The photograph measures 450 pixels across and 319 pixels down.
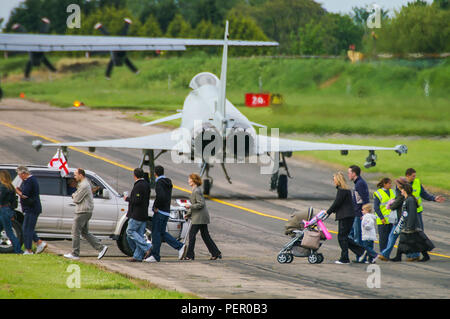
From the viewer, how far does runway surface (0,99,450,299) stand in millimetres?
14906

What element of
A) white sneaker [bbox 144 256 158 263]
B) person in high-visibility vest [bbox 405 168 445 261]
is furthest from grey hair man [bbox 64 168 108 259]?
person in high-visibility vest [bbox 405 168 445 261]

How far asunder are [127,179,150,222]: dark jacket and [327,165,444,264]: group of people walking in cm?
416

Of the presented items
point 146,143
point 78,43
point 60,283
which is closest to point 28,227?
point 60,283

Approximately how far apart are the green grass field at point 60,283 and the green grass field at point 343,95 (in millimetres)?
20012

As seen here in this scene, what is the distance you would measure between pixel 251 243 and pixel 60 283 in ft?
28.7

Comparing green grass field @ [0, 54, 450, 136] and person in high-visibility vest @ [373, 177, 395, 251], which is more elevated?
green grass field @ [0, 54, 450, 136]

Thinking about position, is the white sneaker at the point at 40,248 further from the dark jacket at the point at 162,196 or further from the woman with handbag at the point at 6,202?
the dark jacket at the point at 162,196

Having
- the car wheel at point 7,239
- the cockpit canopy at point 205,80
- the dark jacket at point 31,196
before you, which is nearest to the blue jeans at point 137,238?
the dark jacket at point 31,196

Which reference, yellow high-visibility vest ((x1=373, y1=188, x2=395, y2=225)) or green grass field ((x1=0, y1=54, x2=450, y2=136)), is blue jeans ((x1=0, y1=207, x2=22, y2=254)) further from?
green grass field ((x1=0, y1=54, x2=450, y2=136))

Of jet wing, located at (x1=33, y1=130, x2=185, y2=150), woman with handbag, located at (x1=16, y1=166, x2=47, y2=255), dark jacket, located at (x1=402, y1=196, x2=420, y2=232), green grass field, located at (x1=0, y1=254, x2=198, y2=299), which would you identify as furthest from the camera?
jet wing, located at (x1=33, y1=130, x2=185, y2=150)

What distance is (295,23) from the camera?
2852 inches

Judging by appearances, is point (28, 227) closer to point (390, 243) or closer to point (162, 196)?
point (162, 196)

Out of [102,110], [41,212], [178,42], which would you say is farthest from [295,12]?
[41,212]
